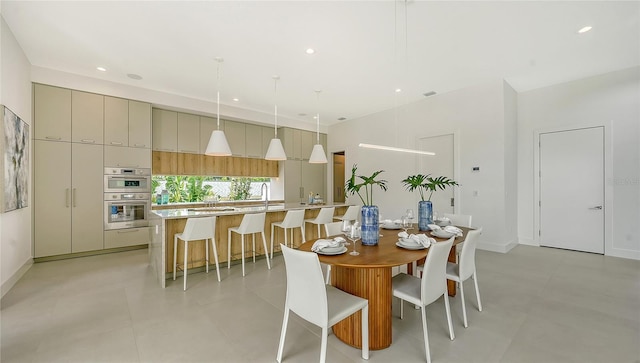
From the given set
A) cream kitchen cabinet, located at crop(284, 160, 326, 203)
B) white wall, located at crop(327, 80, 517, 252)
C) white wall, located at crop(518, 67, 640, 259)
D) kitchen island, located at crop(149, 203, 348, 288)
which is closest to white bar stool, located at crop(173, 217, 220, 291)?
kitchen island, located at crop(149, 203, 348, 288)

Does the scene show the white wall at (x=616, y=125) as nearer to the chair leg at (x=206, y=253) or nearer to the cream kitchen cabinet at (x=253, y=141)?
the cream kitchen cabinet at (x=253, y=141)

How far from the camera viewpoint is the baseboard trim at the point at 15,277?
301 centimetres

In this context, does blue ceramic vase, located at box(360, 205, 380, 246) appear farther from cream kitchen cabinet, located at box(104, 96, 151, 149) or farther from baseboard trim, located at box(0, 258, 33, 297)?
cream kitchen cabinet, located at box(104, 96, 151, 149)

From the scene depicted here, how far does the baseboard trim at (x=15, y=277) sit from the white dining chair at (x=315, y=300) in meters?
3.47

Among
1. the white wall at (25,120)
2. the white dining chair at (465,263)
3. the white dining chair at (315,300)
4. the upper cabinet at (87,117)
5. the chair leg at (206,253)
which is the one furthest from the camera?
the upper cabinet at (87,117)

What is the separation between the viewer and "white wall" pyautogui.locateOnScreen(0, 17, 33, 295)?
9.81ft

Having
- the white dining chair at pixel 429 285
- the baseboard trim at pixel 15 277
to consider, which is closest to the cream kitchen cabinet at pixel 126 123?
the baseboard trim at pixel 15 277

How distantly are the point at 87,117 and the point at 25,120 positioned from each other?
82 cm

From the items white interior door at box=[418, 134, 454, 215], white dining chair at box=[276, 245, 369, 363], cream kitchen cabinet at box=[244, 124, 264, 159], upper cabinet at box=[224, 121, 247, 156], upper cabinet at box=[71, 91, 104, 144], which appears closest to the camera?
white dining chair at box=[276, 245, 369, 363]

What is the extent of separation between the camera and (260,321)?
2.46 m

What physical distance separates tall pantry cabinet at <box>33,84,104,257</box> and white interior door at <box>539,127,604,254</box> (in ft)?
27.1

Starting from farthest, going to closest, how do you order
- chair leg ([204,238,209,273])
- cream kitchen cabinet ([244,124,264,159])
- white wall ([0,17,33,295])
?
cream kitchen cabinet ([244,124,264,159]), chair leg ([204,238,209,273]), white wall ([0,17,33,295])

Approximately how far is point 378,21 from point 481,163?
3.41 metres

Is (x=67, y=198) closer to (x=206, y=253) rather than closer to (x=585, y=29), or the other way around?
(x=206, y=253)
